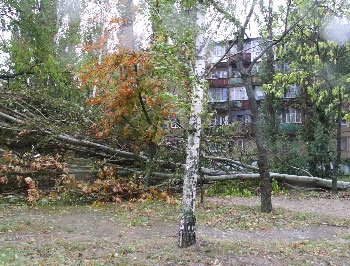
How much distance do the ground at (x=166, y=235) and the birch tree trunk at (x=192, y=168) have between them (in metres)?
0.21

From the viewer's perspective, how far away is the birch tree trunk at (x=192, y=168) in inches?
193

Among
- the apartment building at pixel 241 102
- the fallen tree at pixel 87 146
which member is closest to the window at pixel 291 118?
the apartment building at pixel 241 102

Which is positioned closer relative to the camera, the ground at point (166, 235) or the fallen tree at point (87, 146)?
the ground at point (166, 235)

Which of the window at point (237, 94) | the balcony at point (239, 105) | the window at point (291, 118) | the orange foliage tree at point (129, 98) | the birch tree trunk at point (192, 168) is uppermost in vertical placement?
the window at point (237, 94)

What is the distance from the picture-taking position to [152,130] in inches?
384

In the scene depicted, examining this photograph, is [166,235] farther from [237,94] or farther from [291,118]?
[237,94]

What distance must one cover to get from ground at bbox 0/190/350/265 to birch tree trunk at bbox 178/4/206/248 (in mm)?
208

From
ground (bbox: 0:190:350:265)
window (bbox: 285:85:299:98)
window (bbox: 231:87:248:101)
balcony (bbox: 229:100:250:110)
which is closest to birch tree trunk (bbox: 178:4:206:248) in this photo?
ground (bbox: 0:190:350:265)

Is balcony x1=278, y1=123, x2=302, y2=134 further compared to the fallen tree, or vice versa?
balcony x1=278, y1=123, x2=302, y2=134

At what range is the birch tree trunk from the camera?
4914 mm

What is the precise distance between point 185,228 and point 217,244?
2.06 ft

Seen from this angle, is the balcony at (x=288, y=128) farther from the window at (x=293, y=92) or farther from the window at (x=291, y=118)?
the window at (x=293, y=92)

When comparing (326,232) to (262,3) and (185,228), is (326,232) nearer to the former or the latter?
(185,228)

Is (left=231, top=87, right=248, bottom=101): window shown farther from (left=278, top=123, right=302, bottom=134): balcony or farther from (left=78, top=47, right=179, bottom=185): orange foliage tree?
(left=78, top=47, right=179, bottom=185): orange foliage tree
